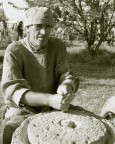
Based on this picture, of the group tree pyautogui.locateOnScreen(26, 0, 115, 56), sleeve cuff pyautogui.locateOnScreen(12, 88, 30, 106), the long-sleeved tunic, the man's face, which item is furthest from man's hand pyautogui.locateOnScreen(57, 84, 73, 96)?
tree pyautogui.locateOnScreen(26, 0, 115, 56)

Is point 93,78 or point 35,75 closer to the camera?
point 35,75

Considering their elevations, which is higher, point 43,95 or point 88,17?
point 88,17

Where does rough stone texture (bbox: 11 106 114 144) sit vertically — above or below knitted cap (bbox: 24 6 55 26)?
below

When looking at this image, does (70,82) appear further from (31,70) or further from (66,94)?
(31,70)

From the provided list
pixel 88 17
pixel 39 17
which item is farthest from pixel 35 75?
pixel 88 17

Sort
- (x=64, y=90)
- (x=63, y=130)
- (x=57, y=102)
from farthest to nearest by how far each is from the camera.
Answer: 1. (x=64, y=90)
2. (x=57, y=102)
3. (x=63, y=130)

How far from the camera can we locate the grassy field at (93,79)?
8214 mm

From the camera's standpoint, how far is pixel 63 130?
269 cm

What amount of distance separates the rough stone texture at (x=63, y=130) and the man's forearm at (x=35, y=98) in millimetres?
119

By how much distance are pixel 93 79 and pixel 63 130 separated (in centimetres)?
827

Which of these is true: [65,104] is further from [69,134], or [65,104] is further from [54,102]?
[69,134]

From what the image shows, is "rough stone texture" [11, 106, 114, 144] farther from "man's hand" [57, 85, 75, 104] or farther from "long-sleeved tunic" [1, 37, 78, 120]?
"long-sleeved tunic" [1, 37, 78, 120]

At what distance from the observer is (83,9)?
14.5 m

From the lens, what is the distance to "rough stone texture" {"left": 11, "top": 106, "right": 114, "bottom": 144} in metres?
2.57
